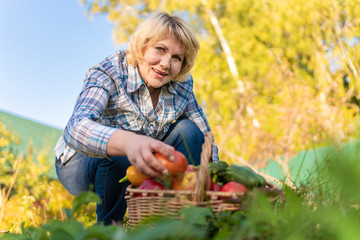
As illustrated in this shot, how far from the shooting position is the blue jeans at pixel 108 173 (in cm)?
222

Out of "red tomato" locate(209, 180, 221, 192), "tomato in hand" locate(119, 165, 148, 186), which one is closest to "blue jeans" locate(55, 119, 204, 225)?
"tomato in hand" locate(119, 165, 148, 186)

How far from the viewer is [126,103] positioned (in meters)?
2.38

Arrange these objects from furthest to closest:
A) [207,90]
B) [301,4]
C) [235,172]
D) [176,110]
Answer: [207,90]
[301,4]
[176,110]
[235,172]

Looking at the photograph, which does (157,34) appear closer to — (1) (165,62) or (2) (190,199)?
(1) (165,62)

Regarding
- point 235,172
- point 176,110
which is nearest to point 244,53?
point 176,110

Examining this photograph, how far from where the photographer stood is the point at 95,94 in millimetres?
2033

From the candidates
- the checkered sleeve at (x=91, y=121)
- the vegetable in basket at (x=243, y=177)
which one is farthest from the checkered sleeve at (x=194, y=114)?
the vegetable in basket at (x=243, y=177)

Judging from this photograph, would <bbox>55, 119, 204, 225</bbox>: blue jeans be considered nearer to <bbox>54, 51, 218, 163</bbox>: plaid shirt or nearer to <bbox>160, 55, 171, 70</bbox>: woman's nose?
<bbox>54, 51, 218, 163</bbox>: plaid shirt

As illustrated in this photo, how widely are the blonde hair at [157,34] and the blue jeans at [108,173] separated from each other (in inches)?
21.3

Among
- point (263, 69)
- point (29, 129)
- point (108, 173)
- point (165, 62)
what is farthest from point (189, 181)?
point (29, 129)

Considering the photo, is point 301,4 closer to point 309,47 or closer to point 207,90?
point 309,47

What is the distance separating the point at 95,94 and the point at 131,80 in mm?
435

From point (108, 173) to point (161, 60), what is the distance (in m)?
0.79

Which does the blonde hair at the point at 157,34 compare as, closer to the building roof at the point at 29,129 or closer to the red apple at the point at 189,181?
the red apple at the point at 189,181
